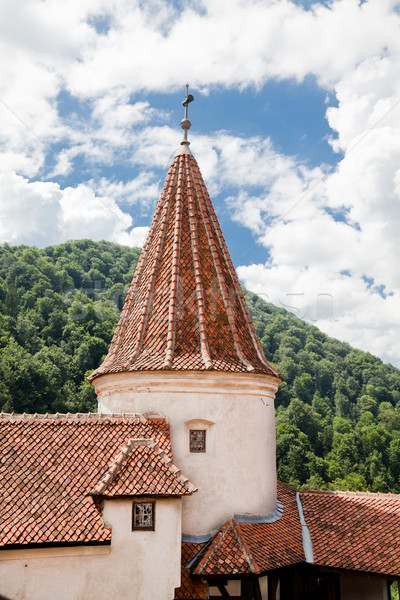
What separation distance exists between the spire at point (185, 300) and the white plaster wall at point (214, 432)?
0.43 meters

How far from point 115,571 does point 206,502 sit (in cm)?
305

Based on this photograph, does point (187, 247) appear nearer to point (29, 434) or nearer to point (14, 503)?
point (29, 434)

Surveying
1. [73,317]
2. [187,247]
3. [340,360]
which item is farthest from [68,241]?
[187,247]

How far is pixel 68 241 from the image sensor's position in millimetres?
96062

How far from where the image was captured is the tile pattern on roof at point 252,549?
12.4 m

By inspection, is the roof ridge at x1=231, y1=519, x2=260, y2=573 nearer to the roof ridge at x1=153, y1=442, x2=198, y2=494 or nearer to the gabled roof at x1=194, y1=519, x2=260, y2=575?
the gabled roof at x1=194, y1=519, x2=260, y2=575

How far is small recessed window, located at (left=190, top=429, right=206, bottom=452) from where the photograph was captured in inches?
576

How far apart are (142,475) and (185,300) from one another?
5.41 meters

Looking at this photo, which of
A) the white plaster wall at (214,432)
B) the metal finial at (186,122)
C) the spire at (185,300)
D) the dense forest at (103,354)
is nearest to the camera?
the white plaster wall at (214,432)

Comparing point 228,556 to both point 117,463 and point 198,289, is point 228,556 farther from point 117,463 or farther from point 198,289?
point 198,289

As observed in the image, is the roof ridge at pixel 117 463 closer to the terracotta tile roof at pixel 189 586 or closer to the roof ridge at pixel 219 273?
the terracotta tile roof at pixel 189 586

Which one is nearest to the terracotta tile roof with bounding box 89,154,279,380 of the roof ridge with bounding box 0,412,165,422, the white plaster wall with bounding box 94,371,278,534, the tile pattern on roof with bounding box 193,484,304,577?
the white plaster wall with bounding box 94,371,278,534

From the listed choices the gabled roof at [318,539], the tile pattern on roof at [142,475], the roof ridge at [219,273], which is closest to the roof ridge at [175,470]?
the tile pattern on roof at [142,475]

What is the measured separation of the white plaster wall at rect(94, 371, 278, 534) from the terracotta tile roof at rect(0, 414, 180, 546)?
0.73m
